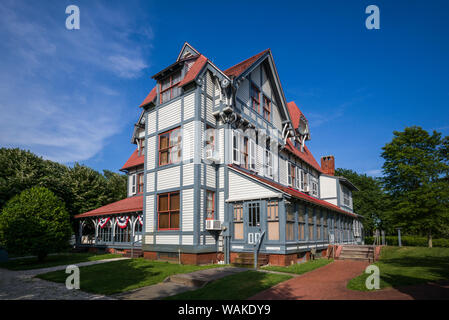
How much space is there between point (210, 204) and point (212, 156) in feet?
8.90

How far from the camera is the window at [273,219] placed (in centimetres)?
1561

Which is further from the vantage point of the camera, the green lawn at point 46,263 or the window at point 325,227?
the window at point 325,227

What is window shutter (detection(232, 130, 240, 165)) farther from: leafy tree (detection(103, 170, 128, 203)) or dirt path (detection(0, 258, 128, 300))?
leafy tree (detection(103, 170, 128, 203))

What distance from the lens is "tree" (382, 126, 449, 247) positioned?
74.7 feet

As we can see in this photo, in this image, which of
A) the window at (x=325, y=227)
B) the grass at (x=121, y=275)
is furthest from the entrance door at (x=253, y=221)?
the window at (x=325, y=227)

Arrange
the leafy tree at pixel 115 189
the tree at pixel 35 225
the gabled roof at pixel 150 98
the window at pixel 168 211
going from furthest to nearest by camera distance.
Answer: the leafy tree at pixel 115 189
the gabled roof at pixel 150 98
the tree at pixel 35 225
the window at pixel 168 211

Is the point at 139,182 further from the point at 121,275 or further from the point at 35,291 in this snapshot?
the point at 35,291

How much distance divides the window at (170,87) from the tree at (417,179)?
1983cm

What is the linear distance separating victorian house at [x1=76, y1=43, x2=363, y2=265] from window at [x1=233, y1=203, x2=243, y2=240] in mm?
55

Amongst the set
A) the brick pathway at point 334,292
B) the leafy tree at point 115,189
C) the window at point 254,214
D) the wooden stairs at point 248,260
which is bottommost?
the wooden stairs at point 248,260

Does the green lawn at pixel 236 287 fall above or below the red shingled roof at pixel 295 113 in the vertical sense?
→ below

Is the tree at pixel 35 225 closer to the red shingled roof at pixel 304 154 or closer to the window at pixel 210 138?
the window at pixel 210 138
